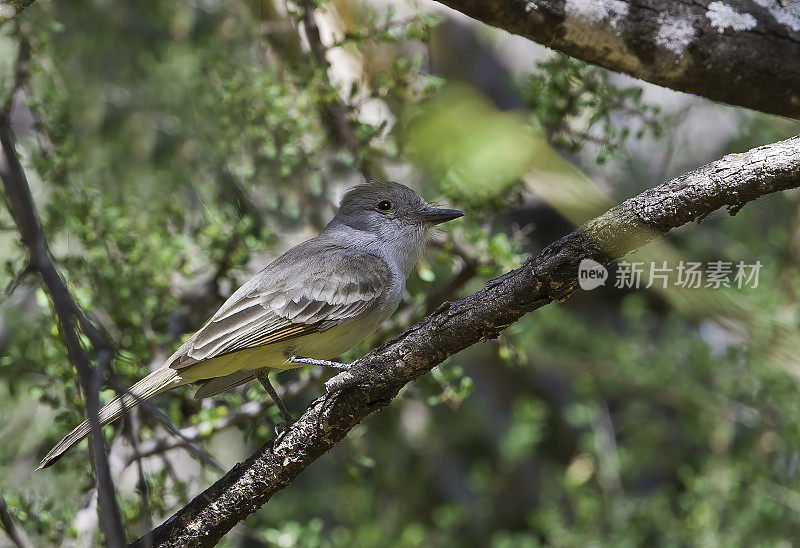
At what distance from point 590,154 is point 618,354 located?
168 centimetres

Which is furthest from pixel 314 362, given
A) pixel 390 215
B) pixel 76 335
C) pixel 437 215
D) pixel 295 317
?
pixel 76 335

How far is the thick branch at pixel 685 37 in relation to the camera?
340 cm

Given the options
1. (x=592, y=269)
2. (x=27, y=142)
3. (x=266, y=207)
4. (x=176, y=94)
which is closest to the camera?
(x=592, y=269)

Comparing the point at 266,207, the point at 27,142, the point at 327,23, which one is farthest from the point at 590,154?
the point at 27,142

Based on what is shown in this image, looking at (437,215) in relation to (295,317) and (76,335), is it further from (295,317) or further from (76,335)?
(76,335)

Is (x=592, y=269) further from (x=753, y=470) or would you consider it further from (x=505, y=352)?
(x=753, y=470)

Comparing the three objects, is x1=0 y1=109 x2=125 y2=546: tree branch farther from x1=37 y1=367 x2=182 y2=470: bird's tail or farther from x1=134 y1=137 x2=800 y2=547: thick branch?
x1=37 y1=367 x2=182 y2=470: bird's tail

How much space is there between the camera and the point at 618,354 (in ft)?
21.1

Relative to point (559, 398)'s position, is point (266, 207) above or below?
above

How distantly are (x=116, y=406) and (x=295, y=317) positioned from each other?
2.67ft

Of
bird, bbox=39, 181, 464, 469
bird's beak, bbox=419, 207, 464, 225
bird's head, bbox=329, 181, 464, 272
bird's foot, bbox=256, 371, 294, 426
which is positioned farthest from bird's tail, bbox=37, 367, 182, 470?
bird's beak, bbox=419, 207, 464, 225

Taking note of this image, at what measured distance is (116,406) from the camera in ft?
11.1

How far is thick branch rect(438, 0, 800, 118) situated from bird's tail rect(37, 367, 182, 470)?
1.93 m

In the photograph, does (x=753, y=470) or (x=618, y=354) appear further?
(x=618, y=354)
